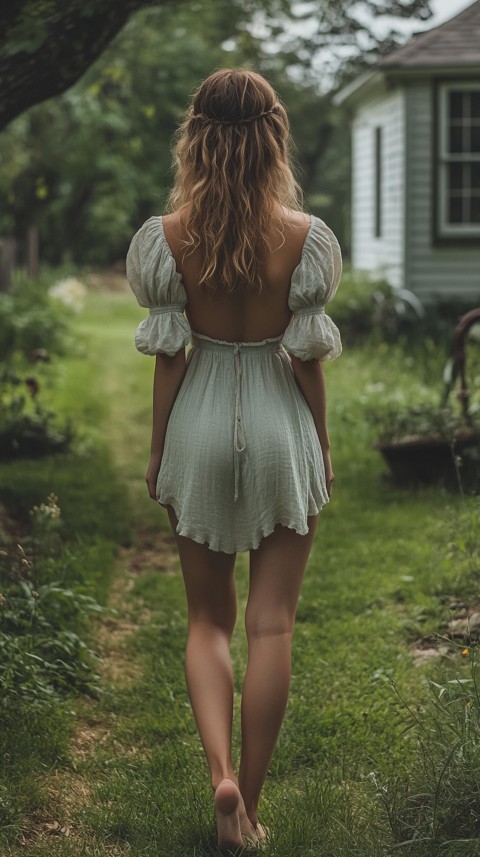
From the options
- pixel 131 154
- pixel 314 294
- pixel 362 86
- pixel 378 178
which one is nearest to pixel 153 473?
pixel 314 294

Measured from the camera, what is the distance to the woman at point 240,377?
317 centimetres

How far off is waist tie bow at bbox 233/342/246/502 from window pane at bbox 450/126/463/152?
1233 cm

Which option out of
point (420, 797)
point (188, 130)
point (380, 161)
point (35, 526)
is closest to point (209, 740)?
point (420, 797)

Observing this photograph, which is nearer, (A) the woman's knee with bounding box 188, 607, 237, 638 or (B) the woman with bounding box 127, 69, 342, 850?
(B) the woman with bounding box 127, 69, 342, 850

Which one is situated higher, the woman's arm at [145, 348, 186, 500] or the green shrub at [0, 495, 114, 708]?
the woman's arm at [145, 348, 186, 500]

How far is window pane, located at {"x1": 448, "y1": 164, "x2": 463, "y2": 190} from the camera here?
14773mm

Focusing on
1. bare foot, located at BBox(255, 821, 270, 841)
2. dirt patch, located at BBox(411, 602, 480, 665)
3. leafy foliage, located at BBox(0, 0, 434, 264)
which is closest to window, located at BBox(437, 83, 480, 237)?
leafy foliage, located at BBox(0, 0, 434, 264)

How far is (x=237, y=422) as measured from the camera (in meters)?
3.25

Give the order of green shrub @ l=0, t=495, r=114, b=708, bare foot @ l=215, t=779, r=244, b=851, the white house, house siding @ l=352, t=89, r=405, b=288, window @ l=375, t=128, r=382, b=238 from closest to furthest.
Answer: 1. bare foot @ l=215, t=779, r=244, b=851
2. green shrub @ l=0, t=495, r=114, b=708
3. the white house
4. house siding @ l=352, t=89, r=405, b=288
5. window @ l=375, t=128, r=382, b=238

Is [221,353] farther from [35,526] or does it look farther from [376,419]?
[376,419]

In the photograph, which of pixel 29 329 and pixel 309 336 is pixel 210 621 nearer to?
pixel 309 336

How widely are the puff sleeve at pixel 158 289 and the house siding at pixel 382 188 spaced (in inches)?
461

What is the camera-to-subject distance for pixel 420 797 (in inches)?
122

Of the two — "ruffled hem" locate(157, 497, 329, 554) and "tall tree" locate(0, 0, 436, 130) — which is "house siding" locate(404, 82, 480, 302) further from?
"ruffled hem" locate(157, 497, 329, 554)
